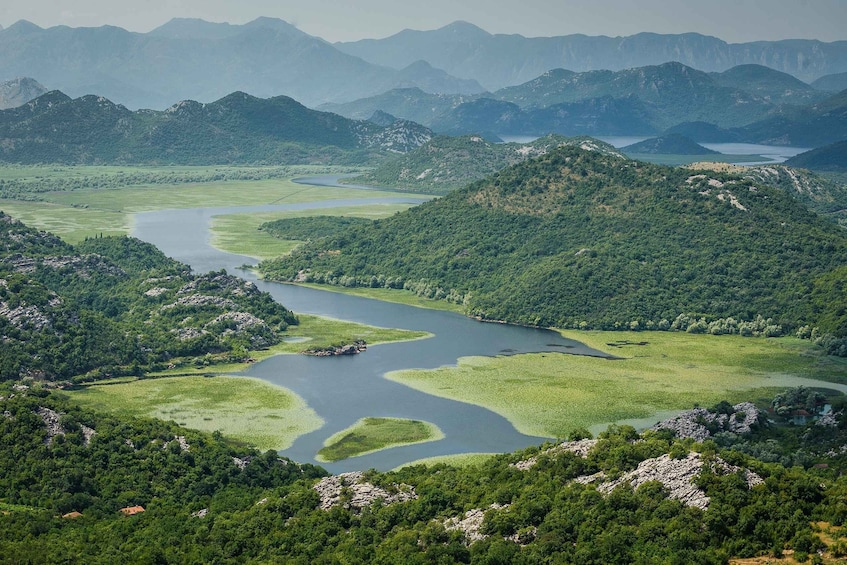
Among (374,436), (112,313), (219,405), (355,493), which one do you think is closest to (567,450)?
(355,493)

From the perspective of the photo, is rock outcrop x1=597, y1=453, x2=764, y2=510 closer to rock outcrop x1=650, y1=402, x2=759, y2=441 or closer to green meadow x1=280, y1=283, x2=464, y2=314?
rock outcrop x1=650, y1=402, x2=759, y2=441

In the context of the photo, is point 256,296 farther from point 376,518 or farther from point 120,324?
point 376,518

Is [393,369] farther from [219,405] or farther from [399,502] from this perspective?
[399,502]

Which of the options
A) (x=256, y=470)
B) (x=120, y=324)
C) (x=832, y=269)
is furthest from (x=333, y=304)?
(x=256, y=470)

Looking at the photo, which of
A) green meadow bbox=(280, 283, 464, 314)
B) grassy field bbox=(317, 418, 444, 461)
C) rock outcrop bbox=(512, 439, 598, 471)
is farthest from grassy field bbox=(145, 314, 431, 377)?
rock outcrop bbox=(512, 439, 598, 471)

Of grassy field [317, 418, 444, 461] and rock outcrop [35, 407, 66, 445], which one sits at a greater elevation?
rock outcrop [35, 407, 66, 445]

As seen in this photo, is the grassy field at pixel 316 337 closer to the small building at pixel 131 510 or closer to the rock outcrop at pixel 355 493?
the small building at pixel 131 510
